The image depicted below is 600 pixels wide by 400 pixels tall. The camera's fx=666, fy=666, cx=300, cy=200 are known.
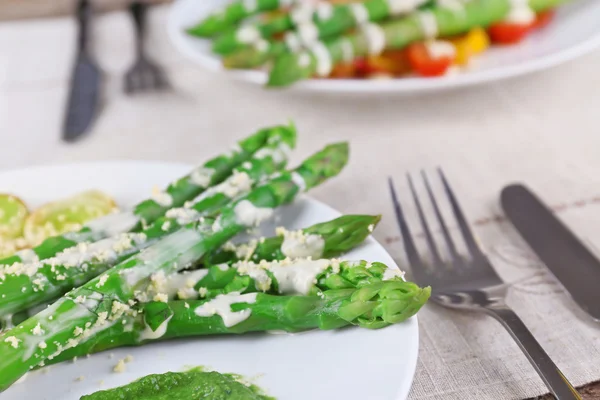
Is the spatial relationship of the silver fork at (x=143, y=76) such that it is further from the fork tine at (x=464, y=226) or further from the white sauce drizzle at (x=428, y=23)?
the fork tine at (x=464, y=226)

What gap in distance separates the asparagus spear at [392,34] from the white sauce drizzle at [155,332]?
1.34 metres

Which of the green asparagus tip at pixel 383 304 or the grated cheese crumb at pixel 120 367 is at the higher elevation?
the green asparagus tip at pixel 383 304

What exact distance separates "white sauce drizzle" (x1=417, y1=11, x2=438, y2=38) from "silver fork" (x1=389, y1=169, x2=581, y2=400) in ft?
3.64

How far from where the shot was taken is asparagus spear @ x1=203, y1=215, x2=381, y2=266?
5.38 ft

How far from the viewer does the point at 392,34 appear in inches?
112

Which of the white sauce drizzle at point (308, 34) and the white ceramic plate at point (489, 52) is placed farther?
the white sauce drizzle at point (308, 34)

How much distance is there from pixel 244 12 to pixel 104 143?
0.94 m

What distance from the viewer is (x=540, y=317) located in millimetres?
1733

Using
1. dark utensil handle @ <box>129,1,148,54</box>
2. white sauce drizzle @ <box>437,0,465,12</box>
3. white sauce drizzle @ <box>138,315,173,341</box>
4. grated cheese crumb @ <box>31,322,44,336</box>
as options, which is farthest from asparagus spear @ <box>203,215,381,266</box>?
dark utensil handle @ <box>129,1,148,54</box>

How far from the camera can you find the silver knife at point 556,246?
5.59 ft

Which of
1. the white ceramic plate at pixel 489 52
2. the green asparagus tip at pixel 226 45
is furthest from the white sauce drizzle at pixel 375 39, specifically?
the green asparagus tip at pixel 226 45

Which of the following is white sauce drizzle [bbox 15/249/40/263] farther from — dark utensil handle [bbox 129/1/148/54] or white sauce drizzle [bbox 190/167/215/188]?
dark utensil handle [bbox 129/1/148/54]

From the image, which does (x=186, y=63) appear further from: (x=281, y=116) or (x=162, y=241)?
(x=162, y=241)

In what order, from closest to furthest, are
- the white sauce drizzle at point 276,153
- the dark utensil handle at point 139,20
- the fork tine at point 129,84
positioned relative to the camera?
the white sauce drizzle at point 276,153
the fork tine at point 129,84
the dark utensil handle at point 139,20
